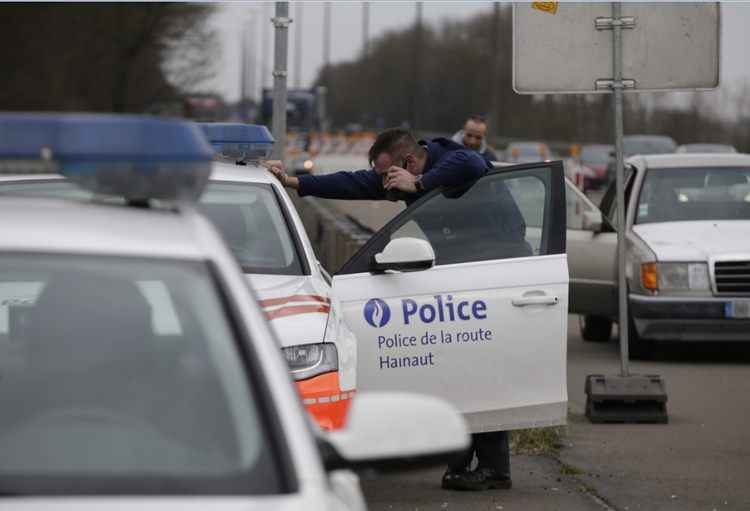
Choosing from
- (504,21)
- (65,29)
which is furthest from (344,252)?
(504,21)

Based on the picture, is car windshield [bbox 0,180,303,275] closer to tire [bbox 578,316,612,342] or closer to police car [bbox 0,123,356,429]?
police car [bbox 0,123,356,429]

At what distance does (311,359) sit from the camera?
6.37 m

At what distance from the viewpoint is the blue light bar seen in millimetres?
8148

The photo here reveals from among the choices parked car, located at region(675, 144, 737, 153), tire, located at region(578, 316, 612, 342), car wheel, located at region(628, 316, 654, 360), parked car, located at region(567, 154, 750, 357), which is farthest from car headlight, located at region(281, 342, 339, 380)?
parked car, located at region(675, 144, 737, 153)

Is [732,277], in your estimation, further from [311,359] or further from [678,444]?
[311,359]

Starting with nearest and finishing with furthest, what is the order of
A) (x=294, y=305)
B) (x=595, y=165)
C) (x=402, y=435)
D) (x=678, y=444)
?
(x=402, y=435), (x=294, y=305), (x=678, y=444), (x=595, y=165)

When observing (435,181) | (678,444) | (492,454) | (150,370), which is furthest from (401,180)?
(150,370)

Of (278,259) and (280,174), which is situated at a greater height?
(280,174)

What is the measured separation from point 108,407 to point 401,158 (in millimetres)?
4446

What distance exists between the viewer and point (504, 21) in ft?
301

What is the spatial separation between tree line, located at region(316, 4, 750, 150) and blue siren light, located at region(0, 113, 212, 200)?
39232 millimetres

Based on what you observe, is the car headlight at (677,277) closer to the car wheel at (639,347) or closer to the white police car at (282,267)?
the car wheel at (639,347)

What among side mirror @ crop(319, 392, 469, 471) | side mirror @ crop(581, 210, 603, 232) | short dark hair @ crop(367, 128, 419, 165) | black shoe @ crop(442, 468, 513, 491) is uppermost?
Result: short dark hair @ crop(367, 128, 419, 165)

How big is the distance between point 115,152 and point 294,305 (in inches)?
138
